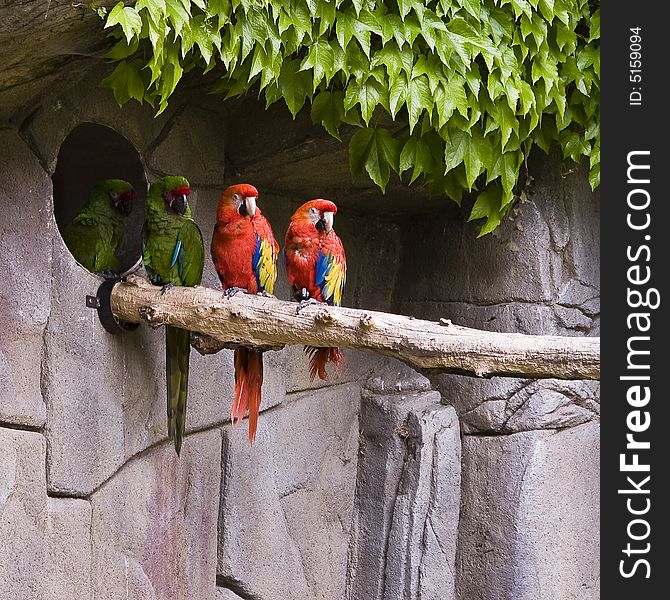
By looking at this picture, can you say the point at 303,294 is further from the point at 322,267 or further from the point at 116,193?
the point at 116,193

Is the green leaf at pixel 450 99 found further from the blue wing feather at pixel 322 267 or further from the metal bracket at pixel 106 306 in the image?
the metal bracket at pixel 106 306

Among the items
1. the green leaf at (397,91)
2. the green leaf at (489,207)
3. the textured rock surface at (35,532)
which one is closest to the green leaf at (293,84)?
the green leaf at (397,91)

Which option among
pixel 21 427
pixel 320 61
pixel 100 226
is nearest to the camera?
pixel 21 427

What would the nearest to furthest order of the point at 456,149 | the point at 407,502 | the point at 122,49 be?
the point at 122,49, the point at 456,149, the point at 407,502

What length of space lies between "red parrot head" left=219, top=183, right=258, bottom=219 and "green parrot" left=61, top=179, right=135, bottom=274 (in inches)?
11.9

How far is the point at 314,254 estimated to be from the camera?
92.4 inches

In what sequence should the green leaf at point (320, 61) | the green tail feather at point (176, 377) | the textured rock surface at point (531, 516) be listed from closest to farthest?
the green leaf at point (320, 61) < the green tail feather at point (176, 377) < the textured rock surface at point (531, 516)

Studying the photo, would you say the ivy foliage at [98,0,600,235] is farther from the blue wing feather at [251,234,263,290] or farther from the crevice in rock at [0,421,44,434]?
the crevice in rock at [0,421,44,434]

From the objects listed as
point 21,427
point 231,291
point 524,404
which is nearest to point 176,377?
point 231,291

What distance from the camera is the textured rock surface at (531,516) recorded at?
2996 millimetres

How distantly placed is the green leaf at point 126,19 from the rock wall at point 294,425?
0.48m

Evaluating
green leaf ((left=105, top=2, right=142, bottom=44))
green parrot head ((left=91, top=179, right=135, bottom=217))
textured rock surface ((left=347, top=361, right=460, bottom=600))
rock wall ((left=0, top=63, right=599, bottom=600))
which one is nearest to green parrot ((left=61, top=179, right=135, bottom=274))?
green parrot head ((left=91, top=179, right=135, bottom=217))

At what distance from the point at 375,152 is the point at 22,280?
101cm

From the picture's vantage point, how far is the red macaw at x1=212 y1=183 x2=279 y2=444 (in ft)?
7.55
